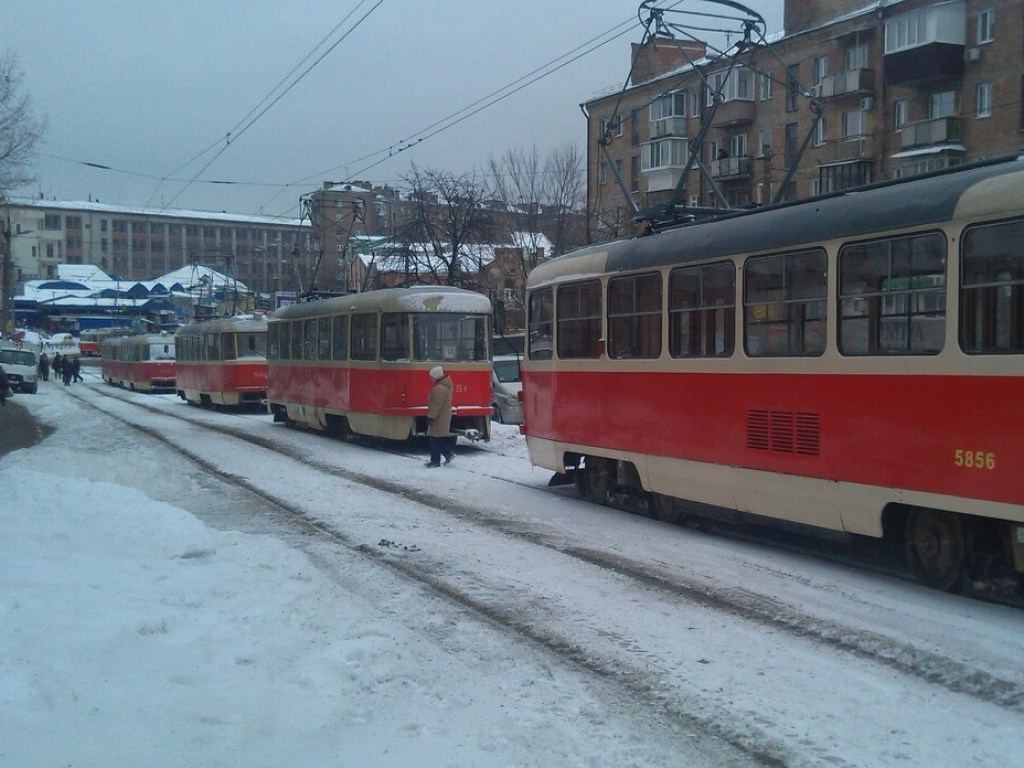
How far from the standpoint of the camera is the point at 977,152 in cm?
3375

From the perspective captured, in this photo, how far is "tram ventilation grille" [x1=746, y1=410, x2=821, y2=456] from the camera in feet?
29.6

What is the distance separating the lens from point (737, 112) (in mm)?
44000

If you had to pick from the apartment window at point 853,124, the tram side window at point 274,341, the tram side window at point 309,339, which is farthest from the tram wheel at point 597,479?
the apartment window at point 853,124

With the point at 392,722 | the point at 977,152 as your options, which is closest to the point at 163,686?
the point at 392,722

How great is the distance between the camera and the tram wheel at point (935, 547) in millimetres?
7824

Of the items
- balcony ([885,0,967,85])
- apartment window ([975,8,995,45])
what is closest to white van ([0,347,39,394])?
balcony ([885,0,967,85])

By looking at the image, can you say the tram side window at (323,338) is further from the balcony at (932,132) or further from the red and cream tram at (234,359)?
the balcony at (932,132)

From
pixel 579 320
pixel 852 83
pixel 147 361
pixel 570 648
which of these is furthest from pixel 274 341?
pixel 852 83

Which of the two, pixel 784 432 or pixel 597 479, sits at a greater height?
pixel 784 432

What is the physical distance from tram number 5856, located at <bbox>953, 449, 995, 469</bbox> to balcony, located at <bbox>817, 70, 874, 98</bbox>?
33.5m

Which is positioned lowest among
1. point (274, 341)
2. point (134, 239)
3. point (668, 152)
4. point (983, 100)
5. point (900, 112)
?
point (274, 341)

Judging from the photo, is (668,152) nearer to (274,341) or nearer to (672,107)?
(672,107)

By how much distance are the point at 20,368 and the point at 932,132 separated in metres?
37.3

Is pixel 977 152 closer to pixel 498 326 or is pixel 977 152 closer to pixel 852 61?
pixel 852 61
